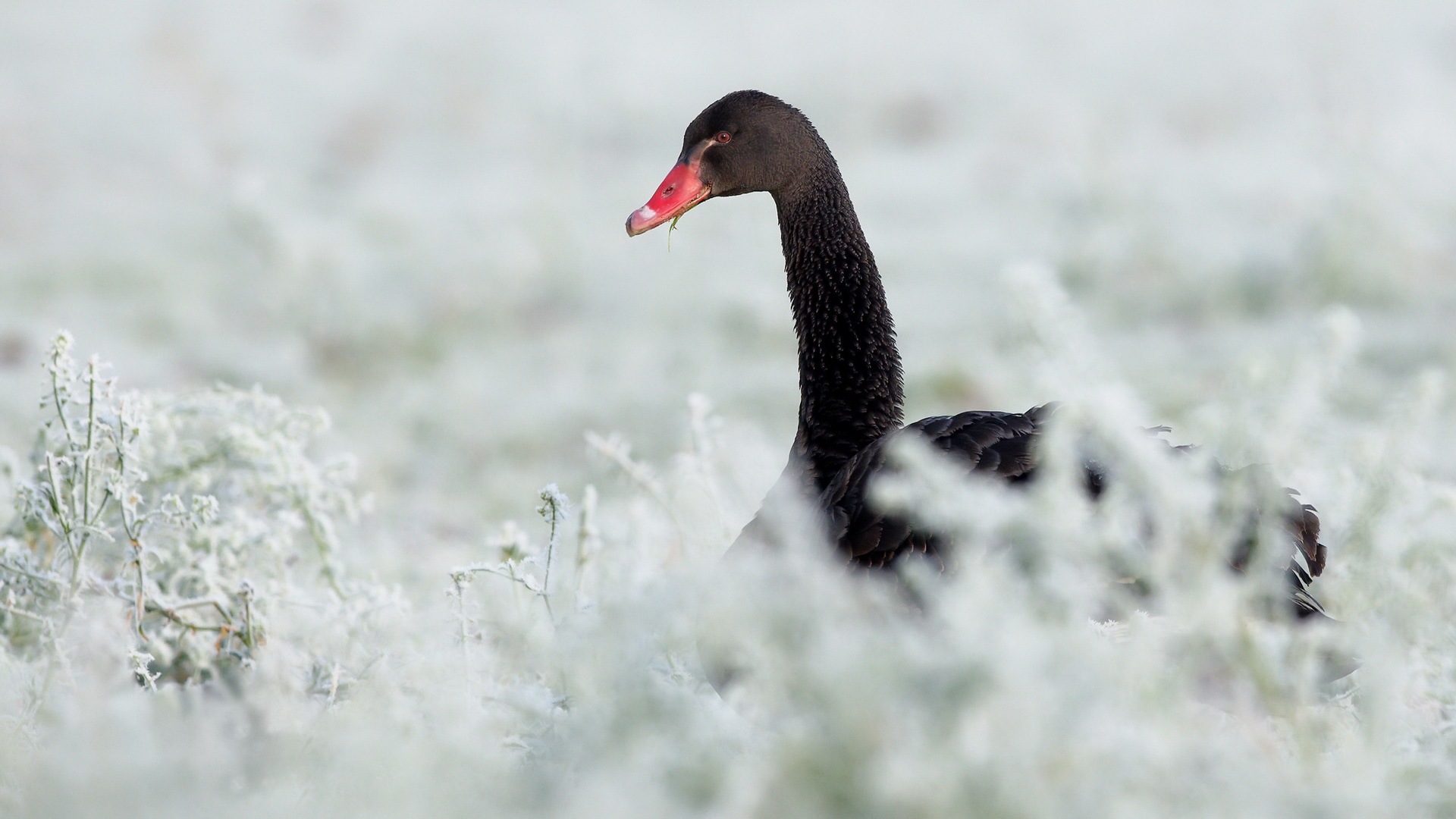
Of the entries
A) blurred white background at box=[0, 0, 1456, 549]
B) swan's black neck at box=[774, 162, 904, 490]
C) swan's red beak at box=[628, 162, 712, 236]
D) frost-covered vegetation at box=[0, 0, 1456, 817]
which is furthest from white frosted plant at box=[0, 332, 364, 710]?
blurred white background at box=[0, 0, 1456, 549]

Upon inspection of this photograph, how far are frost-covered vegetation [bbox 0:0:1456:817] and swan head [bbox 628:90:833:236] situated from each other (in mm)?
927

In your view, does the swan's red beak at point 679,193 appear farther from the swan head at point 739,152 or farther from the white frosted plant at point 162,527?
the white frosted plant at point 162,527

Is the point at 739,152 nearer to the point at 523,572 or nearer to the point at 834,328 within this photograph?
the point at 834,328

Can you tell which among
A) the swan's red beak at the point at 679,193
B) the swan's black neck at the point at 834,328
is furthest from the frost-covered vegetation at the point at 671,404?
the swan's red beak at the point at 679,193

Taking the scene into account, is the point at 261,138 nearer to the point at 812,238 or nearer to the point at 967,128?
the point at 967,128

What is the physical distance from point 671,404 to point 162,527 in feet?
17.8

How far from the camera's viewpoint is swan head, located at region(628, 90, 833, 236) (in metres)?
4.65

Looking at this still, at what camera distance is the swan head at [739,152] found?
465 cm

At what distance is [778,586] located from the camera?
220 centimetres

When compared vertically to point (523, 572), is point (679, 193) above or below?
above

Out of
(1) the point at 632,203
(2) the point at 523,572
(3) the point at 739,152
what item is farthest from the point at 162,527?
(1) the point at 632,203

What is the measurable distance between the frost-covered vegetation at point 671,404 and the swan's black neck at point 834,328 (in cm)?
47

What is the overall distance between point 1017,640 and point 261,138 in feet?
54.7

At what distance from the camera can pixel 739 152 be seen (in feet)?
15.3
